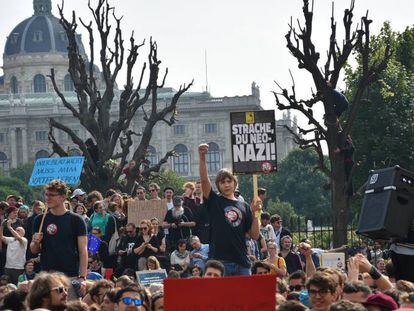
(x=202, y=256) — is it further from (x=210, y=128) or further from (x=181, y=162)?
(x=210, y=128)

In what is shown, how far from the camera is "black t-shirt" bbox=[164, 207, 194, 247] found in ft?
83.3

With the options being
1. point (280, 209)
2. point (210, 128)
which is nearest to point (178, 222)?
point (280, 209)

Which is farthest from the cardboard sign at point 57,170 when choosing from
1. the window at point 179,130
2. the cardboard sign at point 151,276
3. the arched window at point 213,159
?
the window at point 179,130

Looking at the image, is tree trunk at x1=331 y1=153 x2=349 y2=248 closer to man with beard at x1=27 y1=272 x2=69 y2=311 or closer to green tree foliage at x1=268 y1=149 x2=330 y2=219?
man with beard at x1=27 y1=272 x2=69 y2=311

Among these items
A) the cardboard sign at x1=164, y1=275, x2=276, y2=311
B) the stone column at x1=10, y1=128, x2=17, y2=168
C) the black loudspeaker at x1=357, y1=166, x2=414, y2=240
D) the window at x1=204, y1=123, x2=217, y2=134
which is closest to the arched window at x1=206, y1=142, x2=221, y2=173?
the window at x1=204, y1=123, x2=217, y2=134

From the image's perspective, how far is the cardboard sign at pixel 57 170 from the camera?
2909 centimetres

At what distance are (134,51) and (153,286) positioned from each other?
2710cm

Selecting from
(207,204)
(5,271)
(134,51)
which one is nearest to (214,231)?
(207,204)

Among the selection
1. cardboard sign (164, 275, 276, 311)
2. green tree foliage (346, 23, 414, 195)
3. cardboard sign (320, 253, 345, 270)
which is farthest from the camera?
green tree foliage (346, 23, 414, 195)

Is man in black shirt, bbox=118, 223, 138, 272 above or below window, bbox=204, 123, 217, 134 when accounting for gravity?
below

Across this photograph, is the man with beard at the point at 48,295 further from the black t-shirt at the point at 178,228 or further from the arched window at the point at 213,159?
the arched window at the point at 213,159

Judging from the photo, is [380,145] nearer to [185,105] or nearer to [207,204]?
[207,204]

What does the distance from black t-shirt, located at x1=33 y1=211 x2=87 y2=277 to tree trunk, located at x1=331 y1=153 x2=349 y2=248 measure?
1189cm

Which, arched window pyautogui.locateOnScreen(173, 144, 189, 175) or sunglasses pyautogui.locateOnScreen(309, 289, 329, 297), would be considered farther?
arched window pyautogui.locateOnScreen(173, 144, 189, 175)
